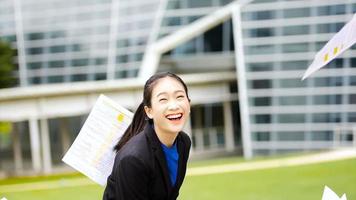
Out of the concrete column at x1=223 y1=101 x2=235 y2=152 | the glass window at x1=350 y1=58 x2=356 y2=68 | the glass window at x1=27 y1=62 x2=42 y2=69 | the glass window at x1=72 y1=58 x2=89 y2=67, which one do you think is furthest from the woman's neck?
the glass window at x1=27 y1=62 x2=42 y2=69

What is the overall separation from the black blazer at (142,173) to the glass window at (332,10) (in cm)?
2218

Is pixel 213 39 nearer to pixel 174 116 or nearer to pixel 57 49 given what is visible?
pixel 57 49

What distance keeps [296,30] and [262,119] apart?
4.08 meters

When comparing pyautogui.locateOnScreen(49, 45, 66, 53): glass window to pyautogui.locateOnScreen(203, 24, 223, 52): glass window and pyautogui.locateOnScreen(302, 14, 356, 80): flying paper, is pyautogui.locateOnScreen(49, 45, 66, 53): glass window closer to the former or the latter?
pyautogui.locateOnScreen(203, 24, 223, 52): glass window

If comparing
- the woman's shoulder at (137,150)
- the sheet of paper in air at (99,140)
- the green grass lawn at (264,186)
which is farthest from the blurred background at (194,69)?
the woman's shoulder at (137,150)

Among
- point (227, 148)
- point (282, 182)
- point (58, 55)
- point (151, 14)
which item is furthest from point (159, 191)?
point (58, 55)

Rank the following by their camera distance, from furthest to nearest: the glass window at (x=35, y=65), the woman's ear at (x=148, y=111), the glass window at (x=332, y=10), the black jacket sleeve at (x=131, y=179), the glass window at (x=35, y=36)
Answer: the glass window at (x=35, y=65)
the glass window at (x=35, y=36)
the glass window at (x=332, y=10)
the woman's ear at (x=148, y=111)
the black jacket sleeve at (x=131, y=179)

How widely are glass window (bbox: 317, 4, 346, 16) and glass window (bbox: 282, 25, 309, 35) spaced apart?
0.82m

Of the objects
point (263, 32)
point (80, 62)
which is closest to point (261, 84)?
point (263, 32)

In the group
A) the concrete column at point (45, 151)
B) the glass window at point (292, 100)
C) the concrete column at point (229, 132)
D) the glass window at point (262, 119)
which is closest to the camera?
the glass window at point (292, 100)

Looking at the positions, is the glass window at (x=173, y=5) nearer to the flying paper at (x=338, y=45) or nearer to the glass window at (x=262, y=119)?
the glass window at (x=262, y=119)

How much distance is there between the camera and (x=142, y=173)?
243 cm

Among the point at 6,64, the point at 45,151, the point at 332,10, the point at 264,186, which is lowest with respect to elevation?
the point at 45,151

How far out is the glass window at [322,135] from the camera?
23491 millimetres
